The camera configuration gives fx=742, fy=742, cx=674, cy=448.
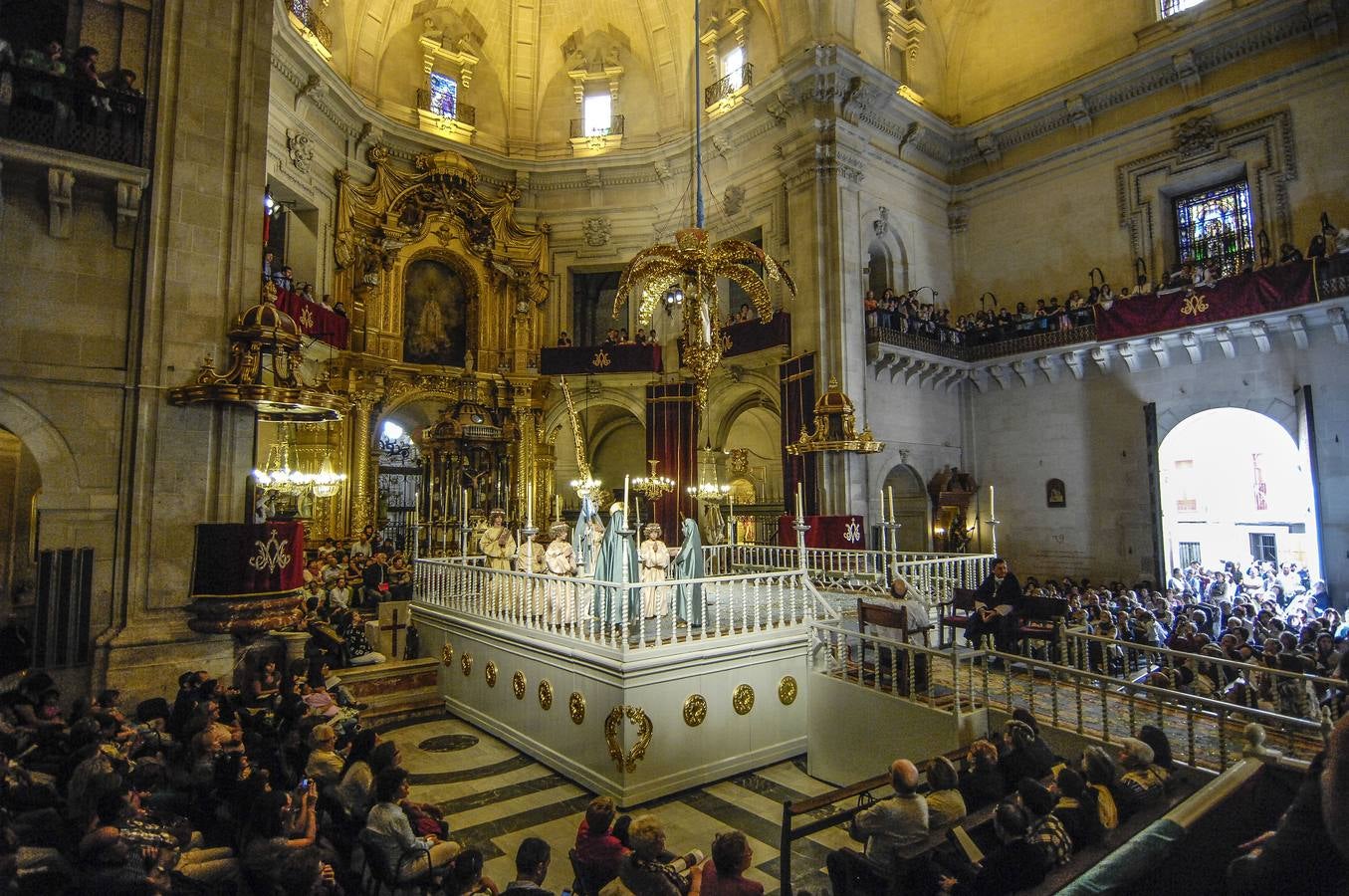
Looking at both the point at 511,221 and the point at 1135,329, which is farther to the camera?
the point at 511,221

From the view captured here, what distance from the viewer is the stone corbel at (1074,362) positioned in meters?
17.5

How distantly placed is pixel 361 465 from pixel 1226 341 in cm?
1952

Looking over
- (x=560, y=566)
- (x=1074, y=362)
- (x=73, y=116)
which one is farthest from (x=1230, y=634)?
(x=73, y=116)

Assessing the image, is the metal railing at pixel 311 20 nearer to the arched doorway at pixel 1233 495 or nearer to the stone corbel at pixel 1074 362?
the stone corbel at pixel 1074 362

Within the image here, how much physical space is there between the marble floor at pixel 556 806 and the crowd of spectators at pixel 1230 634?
12.3 feet

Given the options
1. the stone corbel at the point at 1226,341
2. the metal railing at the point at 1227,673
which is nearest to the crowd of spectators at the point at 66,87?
the metal railing at the point at 1227,673

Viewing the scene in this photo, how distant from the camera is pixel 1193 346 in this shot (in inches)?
622

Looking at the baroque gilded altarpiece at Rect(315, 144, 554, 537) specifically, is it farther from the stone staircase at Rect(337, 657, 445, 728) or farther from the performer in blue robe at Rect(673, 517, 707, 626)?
the performer in blue robe at Rect(673, 517, 707, 626)

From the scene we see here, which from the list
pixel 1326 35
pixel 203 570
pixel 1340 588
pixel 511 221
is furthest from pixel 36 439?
pixel 1326 35

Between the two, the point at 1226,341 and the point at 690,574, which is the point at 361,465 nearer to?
the point at 690,574

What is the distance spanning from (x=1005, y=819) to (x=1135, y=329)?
593 inches

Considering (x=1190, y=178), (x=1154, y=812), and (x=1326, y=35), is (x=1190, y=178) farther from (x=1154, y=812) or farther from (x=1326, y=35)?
(x=1154, y=812)

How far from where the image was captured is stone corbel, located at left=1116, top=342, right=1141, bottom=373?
16500 mm

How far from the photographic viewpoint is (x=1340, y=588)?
13.6m
